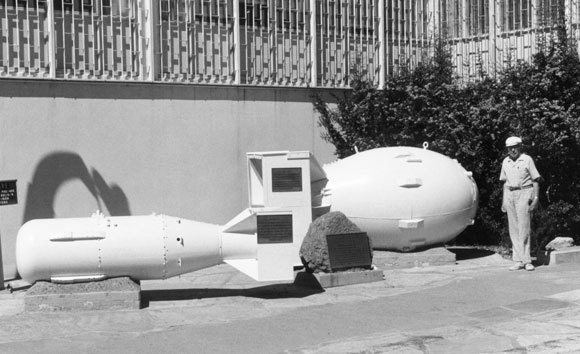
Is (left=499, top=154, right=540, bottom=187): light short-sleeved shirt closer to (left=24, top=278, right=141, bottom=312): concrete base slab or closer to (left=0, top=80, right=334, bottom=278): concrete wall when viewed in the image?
(left=0, top=80, right=334, bottom=278): concrete wall

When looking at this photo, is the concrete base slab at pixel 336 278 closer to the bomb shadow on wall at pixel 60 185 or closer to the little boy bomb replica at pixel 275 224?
the little boy bomb replica at pixel 275 224

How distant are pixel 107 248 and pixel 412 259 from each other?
4.90 m

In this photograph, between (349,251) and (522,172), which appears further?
(522,172)

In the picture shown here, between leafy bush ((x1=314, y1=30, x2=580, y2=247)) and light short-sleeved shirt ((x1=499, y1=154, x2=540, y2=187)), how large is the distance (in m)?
1.19

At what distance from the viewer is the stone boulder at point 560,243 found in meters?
13.9

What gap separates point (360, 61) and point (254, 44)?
8.13 feet

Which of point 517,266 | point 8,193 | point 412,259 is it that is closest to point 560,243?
point 517,266

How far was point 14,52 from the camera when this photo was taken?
11.9m

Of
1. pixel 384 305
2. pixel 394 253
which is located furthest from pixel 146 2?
pixel 384 305

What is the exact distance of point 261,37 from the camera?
1447 centimetres

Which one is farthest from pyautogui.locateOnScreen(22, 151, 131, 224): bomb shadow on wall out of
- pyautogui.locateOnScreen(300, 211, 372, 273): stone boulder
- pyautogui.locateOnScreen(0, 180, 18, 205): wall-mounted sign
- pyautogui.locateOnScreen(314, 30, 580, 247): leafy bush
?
pyautogui.locateOnScreen(314, 30, 580, 247): leafy bush

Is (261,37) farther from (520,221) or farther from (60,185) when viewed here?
(520,221)

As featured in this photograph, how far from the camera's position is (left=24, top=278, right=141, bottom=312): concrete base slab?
9.17 meters

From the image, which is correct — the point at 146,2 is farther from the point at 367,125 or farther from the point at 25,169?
the point at 367,125
